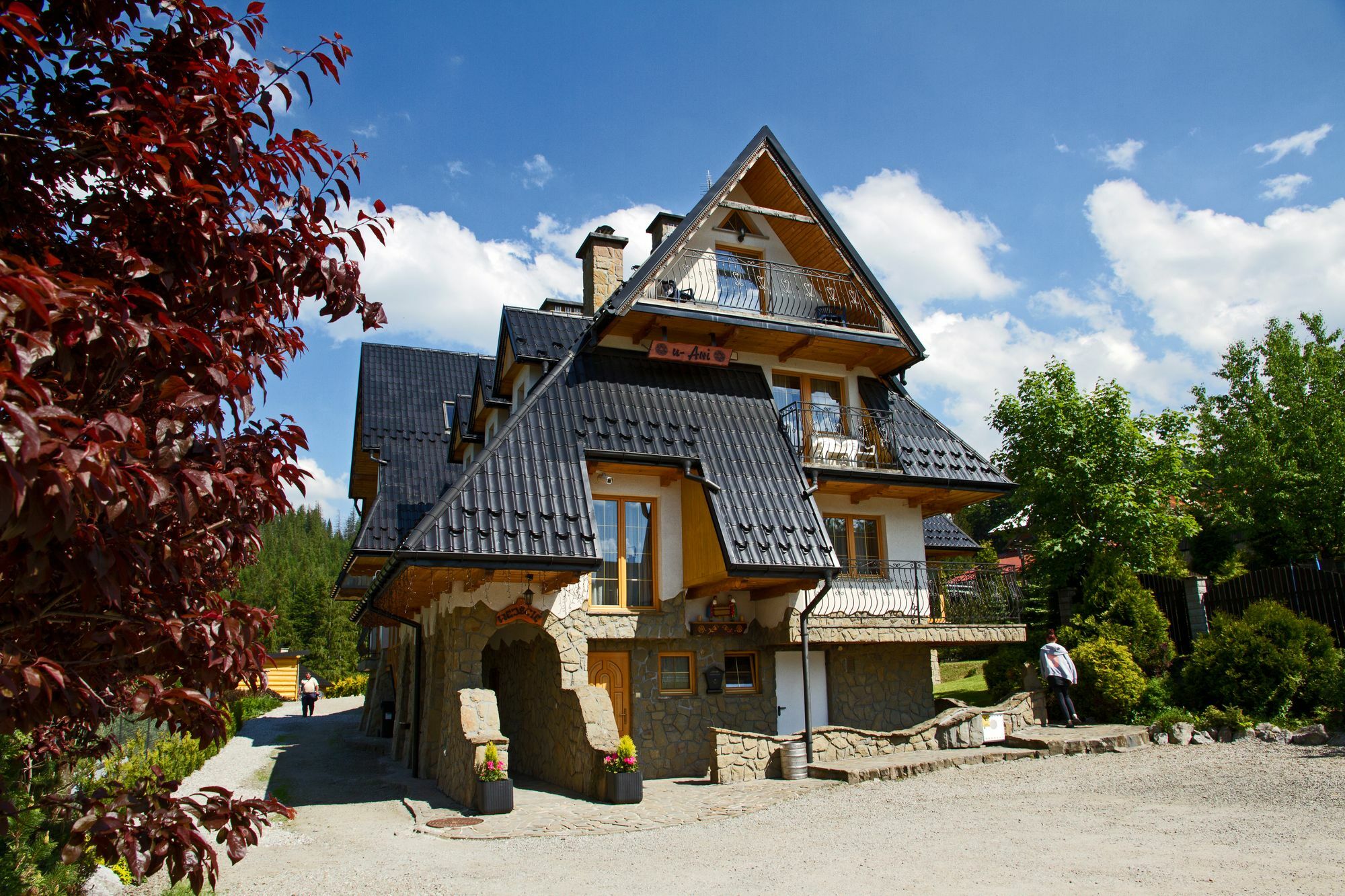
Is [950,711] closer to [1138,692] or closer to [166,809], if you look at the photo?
[1138,692]

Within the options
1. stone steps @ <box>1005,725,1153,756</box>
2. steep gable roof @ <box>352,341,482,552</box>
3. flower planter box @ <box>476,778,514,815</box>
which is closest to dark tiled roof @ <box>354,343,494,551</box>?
steep gable roof @ <box>352,341,482,552</box>

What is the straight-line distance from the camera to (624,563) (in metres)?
14.8

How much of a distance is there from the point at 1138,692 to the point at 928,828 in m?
8.33

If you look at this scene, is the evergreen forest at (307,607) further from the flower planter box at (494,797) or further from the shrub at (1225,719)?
the shrub at (1225,719)

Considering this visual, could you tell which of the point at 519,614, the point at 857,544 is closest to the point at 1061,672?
the point at 857,544

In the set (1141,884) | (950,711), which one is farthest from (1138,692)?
(1141,884)

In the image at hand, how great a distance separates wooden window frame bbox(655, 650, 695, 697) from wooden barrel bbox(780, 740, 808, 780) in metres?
2.04

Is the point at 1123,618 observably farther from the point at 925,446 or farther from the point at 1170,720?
the point at 925,446

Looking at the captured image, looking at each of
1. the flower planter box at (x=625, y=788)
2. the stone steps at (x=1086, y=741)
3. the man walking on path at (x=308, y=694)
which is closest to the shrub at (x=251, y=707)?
the man walking on path at (x=308, y=694)

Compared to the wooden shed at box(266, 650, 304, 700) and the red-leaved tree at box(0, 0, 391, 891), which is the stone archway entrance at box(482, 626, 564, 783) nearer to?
the red-leaved tree at box(0, 0, 391, 891)

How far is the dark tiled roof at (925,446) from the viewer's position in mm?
16766

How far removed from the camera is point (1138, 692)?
15.6 metres

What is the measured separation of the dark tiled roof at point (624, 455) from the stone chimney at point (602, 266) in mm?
3661

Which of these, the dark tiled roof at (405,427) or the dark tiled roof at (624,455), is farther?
the dark tiled roof at (405,427)
